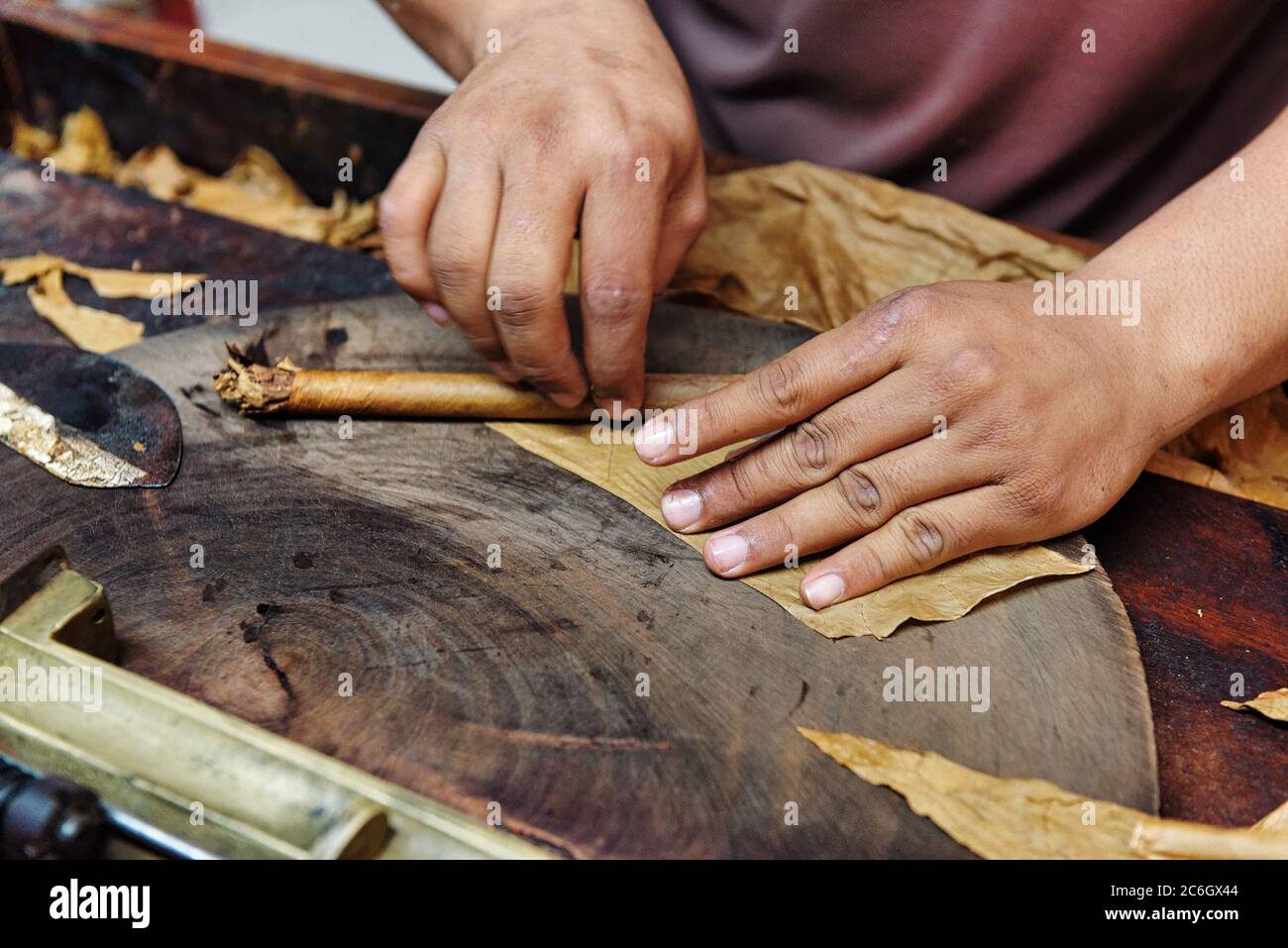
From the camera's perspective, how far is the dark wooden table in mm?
925

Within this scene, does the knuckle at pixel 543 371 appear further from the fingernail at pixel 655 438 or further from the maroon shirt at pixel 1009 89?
the maroon shirt at pixel 1009 89

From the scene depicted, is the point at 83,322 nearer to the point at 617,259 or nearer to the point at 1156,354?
the point at 617,259

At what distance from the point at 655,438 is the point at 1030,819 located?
49cm

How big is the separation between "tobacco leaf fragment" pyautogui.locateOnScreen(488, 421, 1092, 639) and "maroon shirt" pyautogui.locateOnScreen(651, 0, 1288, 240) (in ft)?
2.21

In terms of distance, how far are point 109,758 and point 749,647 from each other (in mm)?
524

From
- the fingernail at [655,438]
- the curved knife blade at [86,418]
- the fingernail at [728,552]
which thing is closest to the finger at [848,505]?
the fingernail at [728,552]

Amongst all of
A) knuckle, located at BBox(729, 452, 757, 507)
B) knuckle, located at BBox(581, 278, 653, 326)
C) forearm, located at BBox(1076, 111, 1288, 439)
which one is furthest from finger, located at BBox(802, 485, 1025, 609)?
knuckle, located at BBox(581, 278, 653, 326)

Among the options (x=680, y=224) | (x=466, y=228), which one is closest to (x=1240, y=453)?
(x=680, y=224)

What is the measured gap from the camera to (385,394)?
1.13 metres
